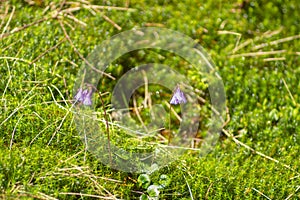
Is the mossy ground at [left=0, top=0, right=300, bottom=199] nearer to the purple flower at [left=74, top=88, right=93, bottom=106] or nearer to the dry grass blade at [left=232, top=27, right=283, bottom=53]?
the dry grass blade at [left=232, top=27, right=283, bottom=53]

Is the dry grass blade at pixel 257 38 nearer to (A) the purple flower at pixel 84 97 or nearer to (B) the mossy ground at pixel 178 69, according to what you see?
(B) the mossy ground at pixel 178 69

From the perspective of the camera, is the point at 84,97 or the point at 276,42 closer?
the point at 84,97

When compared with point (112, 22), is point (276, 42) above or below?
below

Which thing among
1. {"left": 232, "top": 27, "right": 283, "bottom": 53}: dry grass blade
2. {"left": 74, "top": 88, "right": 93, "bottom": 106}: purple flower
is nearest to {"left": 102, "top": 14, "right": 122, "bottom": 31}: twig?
{"left": 232, "top": 27, "right": 283, "bottom": 53}: dry grass blade

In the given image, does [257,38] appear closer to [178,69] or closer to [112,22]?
[178,69]

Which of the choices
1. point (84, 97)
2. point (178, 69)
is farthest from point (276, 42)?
point (84, 97)

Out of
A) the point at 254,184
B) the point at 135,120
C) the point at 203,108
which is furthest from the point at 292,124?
the point at 135,120

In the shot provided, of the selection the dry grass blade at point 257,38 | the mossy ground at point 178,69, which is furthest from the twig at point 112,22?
the dry grass blade at point 257,38

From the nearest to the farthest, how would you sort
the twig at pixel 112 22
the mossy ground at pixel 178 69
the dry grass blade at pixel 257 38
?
the mossy ground at pixel 178 69
the twig at pixel 112 22
the dry grass blade at pixel 257 38

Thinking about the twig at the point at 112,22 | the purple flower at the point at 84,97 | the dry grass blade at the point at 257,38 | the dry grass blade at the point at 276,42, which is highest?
the twig at the point at 112,22
